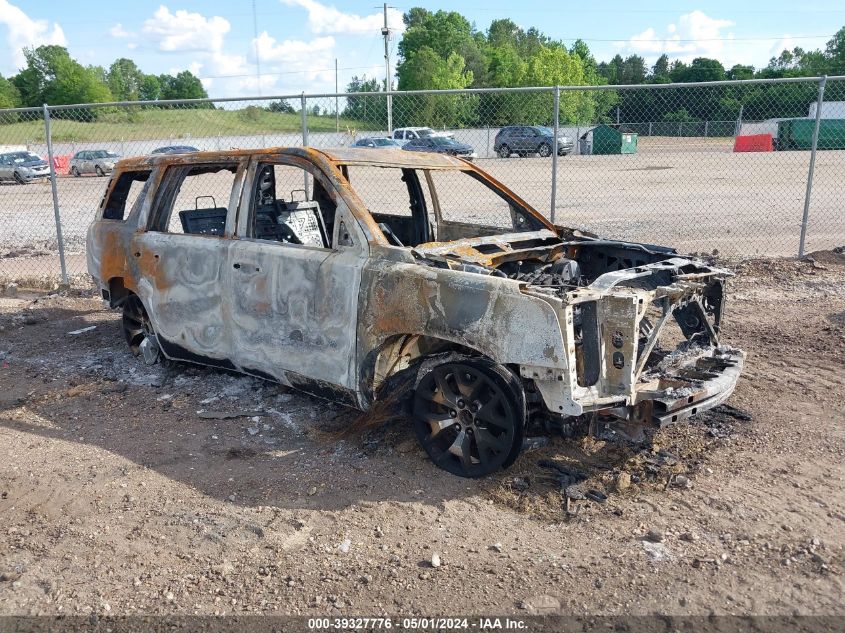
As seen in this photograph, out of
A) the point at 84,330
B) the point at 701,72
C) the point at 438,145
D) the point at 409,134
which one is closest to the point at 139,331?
the point at 84,330

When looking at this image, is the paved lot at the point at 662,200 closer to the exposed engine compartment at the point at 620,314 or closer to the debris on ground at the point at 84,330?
the debris on ground at the point at 84,330

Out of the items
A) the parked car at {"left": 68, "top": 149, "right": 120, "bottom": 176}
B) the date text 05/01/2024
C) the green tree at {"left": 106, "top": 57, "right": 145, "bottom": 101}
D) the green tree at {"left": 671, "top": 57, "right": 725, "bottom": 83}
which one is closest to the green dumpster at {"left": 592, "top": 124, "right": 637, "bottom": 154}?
the parked car at {"left": 68, "top": 149, "right": 120, "bottom": 176}

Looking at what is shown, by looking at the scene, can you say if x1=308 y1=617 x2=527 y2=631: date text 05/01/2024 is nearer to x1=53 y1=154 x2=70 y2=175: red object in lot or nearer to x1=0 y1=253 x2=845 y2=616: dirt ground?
x1=0 y1=253 x2=845 y2=616: dirt ground

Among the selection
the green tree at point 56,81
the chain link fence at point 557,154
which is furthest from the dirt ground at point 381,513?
the green tree at point 56,81

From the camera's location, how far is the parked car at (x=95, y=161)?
103ft

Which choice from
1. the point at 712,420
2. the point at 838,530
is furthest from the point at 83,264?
the point at 838,530

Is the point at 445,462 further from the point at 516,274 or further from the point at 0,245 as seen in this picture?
the point at 0,245

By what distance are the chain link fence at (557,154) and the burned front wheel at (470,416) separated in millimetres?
4365

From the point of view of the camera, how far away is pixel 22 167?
30031 millimetres

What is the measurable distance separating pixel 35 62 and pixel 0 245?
8217cm

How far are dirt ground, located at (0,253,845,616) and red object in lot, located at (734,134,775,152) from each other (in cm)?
2556

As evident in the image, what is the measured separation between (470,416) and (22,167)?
31361 millimetres

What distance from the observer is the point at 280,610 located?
3.15m

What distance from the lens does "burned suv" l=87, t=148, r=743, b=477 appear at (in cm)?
381
